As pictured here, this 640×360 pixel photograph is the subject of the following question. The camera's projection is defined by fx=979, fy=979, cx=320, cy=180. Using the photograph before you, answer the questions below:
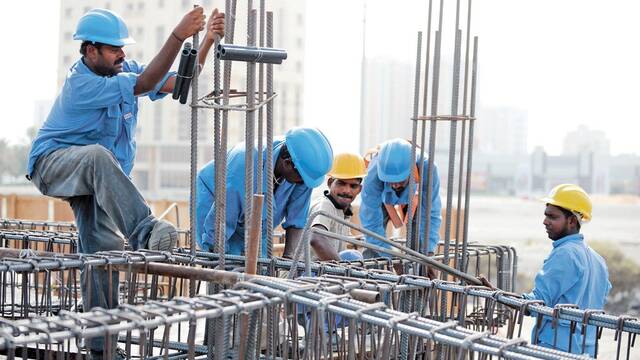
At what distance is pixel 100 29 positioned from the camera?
469 cm

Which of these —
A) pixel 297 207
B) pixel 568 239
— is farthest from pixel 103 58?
pixel 568 239

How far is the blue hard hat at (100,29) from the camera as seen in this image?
468cm

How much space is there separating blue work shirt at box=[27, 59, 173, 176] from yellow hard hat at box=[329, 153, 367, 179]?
1.63 meters

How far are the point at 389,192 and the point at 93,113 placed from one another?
238 centimetres

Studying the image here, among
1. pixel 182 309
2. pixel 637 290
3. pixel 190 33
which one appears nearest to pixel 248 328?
pixel 182 309

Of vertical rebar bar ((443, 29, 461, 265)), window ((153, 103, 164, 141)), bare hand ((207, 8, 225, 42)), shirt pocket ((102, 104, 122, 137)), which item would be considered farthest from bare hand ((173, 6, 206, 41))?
window ((153, 103, 164, 141))

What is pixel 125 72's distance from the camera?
4.84 metres

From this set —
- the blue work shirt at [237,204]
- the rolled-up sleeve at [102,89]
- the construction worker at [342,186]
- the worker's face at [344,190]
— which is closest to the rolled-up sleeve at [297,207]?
the blue work shirt at [237,204]

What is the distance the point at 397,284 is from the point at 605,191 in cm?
6174

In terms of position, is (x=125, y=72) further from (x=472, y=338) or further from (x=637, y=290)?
(x=637, y=290)

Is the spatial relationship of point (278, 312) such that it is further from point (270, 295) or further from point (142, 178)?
point (142, 178)

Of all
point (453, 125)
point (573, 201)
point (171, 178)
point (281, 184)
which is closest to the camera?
point (453, 125)

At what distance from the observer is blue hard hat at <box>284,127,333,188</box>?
5020 mm

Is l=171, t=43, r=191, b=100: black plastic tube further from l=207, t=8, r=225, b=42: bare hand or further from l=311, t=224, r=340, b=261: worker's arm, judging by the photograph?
l=311, t=224, r=340, b=261: worker's arm
